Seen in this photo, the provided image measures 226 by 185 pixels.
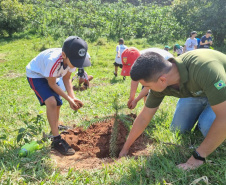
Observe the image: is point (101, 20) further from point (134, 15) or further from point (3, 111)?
point (3, 111)

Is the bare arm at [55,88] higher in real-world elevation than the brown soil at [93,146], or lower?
higher

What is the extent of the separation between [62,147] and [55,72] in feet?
3.17

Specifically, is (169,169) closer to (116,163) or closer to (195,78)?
(116,163)

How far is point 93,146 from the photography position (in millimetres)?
3203

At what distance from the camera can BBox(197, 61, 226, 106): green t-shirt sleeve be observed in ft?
6.28

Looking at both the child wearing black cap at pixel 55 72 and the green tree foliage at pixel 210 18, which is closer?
the child wearing black cap at pixel 55 72

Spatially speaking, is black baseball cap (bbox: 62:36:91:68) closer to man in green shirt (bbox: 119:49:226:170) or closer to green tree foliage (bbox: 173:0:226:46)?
man in green shirt (bbox: 119:49:226:170)

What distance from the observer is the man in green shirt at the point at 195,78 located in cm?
195

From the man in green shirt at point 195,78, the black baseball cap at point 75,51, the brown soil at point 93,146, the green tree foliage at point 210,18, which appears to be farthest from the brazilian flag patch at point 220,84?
the green tree foliage at point 210,18

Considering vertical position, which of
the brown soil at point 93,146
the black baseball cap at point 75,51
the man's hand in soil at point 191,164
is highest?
the black baseball cap at point 75,51

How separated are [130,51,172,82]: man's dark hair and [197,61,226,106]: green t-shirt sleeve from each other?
0.36 m

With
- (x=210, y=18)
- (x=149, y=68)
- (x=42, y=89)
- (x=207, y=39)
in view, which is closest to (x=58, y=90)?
(x=42, y=89)

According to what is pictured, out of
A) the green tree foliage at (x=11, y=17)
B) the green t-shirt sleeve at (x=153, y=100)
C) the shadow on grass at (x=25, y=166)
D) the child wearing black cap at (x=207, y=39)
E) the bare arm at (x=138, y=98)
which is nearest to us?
the shadow on grass at (x=25, y=166)

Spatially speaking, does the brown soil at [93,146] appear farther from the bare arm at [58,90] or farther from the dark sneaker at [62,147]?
the bare arm at [58,90]
